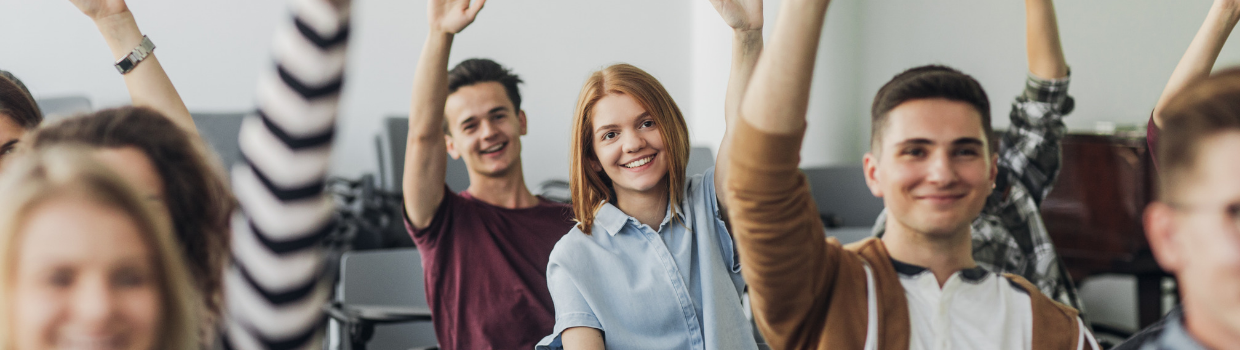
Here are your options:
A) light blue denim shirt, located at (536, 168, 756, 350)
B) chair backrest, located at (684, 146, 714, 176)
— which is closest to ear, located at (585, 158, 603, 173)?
light blue denim shirt, located at (536, 168, 756, 350)

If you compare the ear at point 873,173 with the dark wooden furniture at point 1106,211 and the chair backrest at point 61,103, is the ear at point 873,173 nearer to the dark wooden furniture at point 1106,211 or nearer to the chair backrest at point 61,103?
the dark wooden furniture at point 1106,211

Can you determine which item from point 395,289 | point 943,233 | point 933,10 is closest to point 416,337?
point 395,289

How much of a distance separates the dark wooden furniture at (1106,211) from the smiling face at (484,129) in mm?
2196

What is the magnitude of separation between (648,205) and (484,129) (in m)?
0.61

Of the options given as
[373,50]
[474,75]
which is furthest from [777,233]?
[373,50]

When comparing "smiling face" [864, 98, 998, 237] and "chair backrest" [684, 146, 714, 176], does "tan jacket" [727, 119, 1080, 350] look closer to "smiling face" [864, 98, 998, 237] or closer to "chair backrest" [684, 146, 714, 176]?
"smiling face" [864, 98, 998, 237]

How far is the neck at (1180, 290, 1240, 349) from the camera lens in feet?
2.12

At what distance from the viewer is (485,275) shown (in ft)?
5.70

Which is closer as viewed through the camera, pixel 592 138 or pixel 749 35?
pixel 749 35

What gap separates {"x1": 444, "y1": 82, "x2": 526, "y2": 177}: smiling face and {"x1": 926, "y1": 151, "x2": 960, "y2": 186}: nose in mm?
1112

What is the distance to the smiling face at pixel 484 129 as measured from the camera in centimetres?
192

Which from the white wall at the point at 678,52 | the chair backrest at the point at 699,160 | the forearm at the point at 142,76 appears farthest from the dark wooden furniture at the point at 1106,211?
the forearm at the point at 142,76

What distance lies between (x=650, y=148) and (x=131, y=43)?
0.77 meters

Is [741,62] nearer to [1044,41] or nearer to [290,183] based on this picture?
[1044,41]
